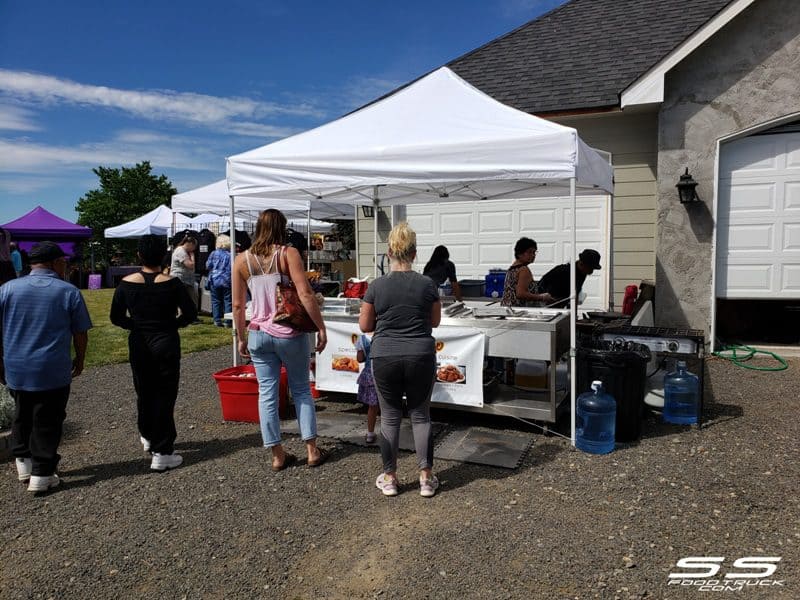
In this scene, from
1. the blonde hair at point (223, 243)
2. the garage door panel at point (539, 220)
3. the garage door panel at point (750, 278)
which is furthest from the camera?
the blonde hair at point (223, 243)

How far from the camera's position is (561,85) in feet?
31.8

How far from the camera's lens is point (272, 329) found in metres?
4.17

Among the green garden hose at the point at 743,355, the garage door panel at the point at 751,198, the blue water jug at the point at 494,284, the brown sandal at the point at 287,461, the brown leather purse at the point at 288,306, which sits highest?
the garage door panel at the point at 751,198

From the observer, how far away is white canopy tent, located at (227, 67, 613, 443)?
4.68 metres

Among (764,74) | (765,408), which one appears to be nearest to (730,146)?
(764,74)

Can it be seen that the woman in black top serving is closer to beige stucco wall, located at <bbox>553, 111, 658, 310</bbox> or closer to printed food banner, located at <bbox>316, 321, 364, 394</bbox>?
printed food banner, located at <bbox>316, 321, 364, 394</bbox>

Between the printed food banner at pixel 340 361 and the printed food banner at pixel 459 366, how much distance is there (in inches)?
30.1

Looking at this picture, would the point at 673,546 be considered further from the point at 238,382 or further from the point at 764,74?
the point at 764,74

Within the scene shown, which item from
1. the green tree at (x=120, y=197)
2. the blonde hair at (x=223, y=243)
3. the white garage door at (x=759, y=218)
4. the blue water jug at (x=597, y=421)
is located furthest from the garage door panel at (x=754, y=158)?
the green tree at (x=120, y=197)

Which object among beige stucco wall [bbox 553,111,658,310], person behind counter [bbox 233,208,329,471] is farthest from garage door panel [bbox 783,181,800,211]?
person behind counter [bbox 233,208,329,471]

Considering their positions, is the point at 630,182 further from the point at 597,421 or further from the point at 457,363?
the point at 597,421

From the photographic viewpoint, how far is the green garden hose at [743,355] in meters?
7.51

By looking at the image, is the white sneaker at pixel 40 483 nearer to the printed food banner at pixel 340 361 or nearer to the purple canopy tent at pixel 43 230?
the printed food banner at pixel 340 361

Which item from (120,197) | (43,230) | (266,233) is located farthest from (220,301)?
(120,197)
